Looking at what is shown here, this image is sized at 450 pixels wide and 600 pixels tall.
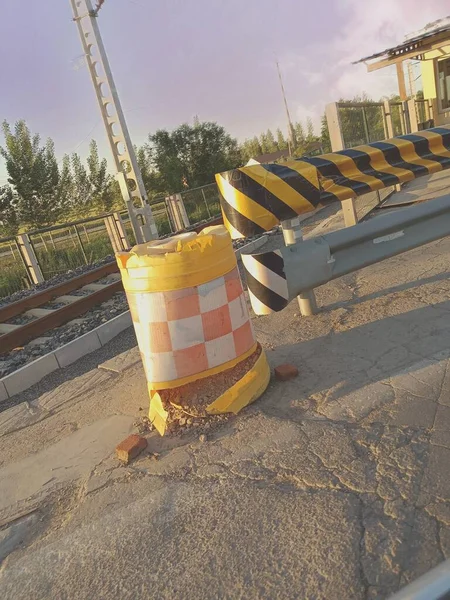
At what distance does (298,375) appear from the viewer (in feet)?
9.86

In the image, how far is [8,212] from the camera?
24.8 metres

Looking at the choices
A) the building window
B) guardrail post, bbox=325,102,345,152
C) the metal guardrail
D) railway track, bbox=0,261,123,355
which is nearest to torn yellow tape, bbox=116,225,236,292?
the metal guardrail

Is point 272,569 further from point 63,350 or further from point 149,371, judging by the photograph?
point 63,350

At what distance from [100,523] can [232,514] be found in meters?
0.64

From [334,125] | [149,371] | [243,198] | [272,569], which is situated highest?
[334,125]

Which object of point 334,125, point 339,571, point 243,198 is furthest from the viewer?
point 334,125

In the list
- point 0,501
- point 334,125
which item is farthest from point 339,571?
point 334,125

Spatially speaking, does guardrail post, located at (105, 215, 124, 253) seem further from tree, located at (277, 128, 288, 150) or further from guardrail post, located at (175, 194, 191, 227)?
tree, located at (277, 128, 288, 150)

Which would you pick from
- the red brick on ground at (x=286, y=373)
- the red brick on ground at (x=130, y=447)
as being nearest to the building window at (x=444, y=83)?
the red brick on ground at (x=286, y=373)

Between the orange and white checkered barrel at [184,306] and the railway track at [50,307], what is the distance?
4273 millimetres

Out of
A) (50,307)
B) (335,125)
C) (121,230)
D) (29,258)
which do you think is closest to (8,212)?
(121,230)

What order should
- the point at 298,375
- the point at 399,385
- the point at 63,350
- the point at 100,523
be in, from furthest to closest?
the point at 63,350, the point at 298,375, the point at 399,385, the point at 100,523

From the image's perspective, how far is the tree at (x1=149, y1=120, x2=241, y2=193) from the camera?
38.2m

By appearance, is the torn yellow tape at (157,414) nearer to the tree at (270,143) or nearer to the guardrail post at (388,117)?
the guardrail post at (388,117)
